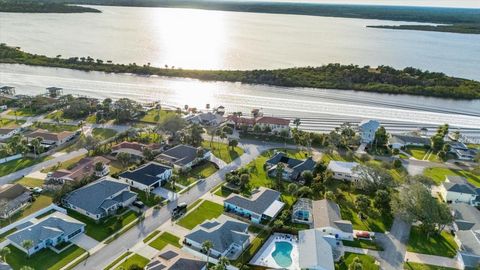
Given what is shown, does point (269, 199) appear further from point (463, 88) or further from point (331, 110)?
point (463, 88)

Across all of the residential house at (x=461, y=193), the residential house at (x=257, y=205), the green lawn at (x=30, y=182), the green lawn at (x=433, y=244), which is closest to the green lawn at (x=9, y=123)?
the green lawn at (x=30, y=182)

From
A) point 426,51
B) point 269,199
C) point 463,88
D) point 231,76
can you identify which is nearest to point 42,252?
point 269,199

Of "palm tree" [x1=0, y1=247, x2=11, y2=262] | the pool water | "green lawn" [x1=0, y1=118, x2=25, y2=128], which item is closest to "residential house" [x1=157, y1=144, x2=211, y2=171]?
the pool water

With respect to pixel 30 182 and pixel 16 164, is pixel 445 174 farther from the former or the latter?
pixel 16 164

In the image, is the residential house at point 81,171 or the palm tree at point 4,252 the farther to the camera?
the residential house at point 81,171

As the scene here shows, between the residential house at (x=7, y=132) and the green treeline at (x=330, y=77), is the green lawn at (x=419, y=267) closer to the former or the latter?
the residential house at (x=7, y=132)

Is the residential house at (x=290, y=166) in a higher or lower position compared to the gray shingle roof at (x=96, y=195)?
higher
